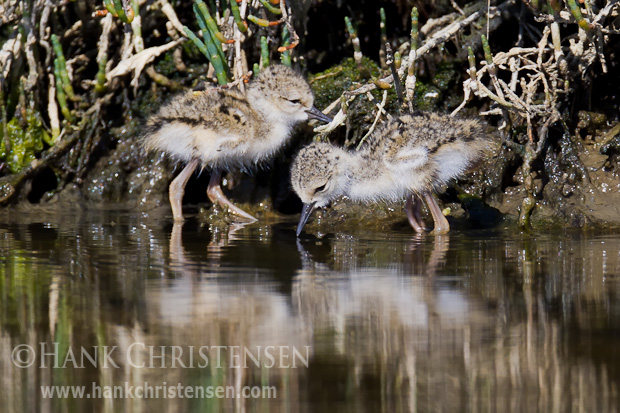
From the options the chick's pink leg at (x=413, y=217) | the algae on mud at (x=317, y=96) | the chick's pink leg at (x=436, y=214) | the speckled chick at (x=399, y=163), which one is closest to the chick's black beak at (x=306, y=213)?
the speckled chick at (x=399, y=163)

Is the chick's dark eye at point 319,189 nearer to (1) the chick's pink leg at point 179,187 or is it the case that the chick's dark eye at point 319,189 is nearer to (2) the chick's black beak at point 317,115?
(2) the chick's black beak at point 317,115

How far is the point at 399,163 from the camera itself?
5.12m

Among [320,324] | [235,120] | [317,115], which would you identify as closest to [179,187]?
[235,120]

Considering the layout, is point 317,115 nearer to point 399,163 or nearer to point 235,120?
point 235,120

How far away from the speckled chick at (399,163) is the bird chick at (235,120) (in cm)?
55

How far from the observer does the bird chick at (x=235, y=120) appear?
5.61 meters

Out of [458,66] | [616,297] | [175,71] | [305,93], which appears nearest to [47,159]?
[175,71]

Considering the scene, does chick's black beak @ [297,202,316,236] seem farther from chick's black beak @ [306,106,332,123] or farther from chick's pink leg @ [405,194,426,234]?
chick's black beak @ [306,106,332,123]

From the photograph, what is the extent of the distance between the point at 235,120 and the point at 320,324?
2734 mm

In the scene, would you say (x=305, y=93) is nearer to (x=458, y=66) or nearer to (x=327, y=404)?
(x=458, y=66)

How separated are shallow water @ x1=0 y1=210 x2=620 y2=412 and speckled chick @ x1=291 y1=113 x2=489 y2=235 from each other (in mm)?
548

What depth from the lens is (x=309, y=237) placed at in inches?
203

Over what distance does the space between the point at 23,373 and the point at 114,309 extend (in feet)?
2.17

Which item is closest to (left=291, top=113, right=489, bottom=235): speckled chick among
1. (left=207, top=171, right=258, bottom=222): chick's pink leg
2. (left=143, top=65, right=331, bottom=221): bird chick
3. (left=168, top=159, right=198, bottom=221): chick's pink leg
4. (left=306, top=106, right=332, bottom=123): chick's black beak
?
(left=306, top=106, right=332, bottom=123): chick's black beak
